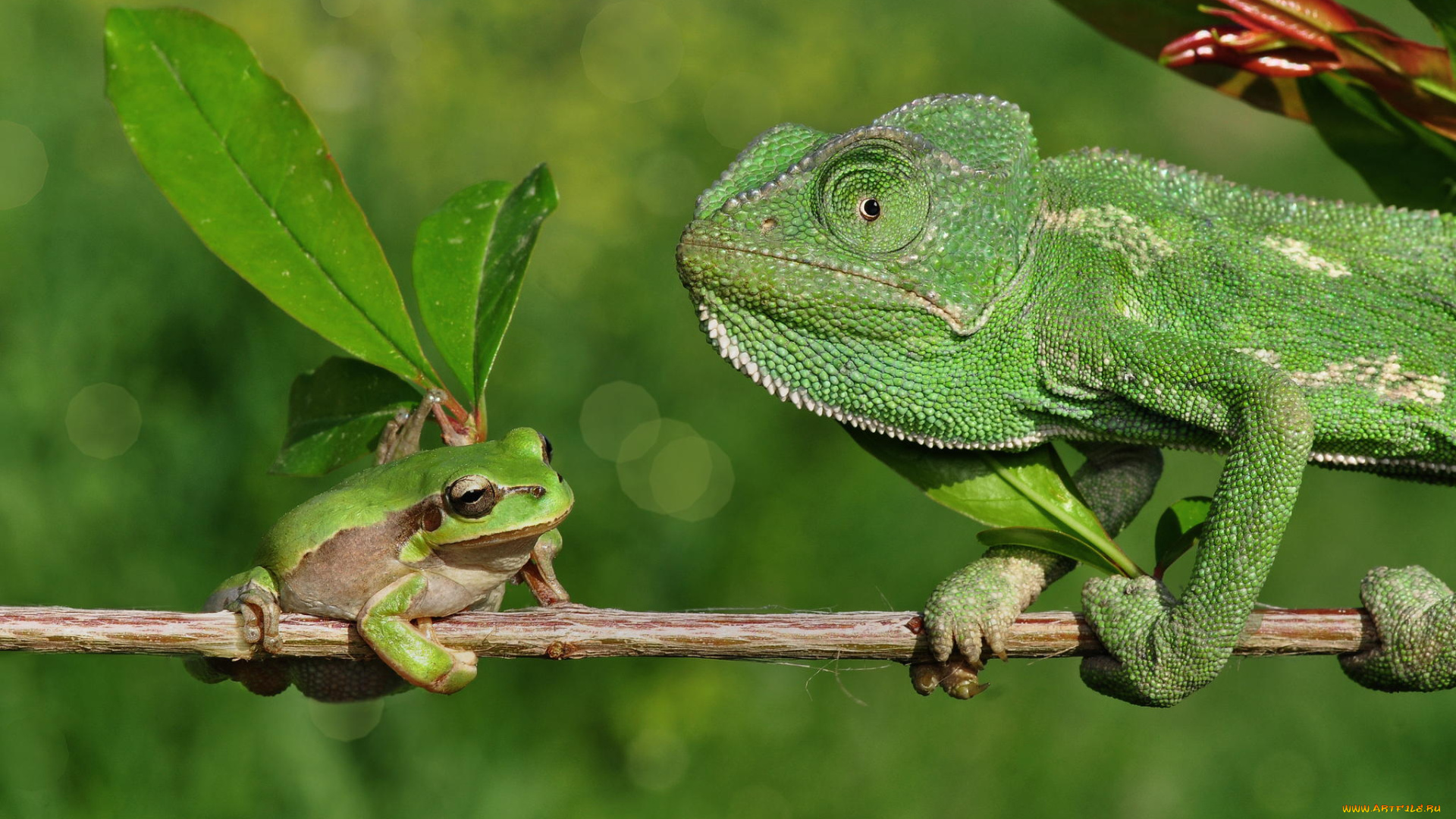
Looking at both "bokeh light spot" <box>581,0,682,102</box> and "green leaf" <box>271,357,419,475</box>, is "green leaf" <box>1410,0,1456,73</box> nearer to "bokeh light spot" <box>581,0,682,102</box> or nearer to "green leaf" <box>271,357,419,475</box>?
"green leaf" <box>271,357,419,475</box>

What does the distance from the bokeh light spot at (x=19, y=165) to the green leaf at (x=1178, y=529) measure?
2948mm

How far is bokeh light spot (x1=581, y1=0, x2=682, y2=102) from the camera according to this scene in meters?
4.76

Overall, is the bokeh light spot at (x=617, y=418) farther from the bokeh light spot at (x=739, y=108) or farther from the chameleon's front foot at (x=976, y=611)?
the chameleon's front foot at (x=976, y=611)

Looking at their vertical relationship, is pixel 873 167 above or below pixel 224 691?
above

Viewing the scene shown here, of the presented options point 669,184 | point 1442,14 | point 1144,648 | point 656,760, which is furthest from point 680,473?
point 1442,14

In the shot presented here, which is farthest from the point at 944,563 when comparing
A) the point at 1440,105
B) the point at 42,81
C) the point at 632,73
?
the point at 42,81

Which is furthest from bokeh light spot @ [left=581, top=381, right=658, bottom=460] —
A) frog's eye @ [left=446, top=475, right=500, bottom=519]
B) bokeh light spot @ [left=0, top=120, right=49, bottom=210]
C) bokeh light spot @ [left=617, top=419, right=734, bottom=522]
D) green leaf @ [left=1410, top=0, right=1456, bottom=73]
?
green leaf @ [left=1410, top=0, right=1456, bottom=73]

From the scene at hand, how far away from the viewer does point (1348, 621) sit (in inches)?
57.4

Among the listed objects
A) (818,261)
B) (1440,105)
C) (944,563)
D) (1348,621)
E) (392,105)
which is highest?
(1440,105)

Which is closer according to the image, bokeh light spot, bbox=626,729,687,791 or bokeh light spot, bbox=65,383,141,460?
bokeh light spot, bbox=65,383,141,460

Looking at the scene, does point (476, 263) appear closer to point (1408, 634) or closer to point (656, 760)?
point (1408, 634)

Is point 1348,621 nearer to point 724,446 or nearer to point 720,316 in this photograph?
point 720,316

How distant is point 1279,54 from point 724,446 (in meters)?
2.23

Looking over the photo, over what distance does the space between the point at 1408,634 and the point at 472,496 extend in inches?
43.8
